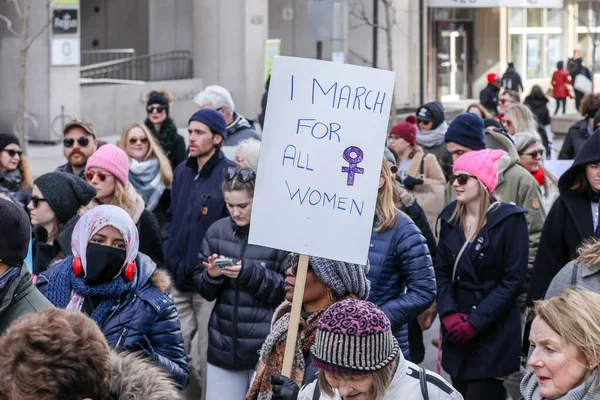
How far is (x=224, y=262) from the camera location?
252 inches

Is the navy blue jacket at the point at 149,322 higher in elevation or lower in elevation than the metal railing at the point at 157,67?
lower

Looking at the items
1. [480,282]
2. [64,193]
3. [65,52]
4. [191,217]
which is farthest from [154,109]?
[65,52]

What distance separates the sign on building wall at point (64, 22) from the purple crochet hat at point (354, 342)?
19444 mm

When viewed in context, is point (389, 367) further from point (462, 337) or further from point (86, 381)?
point (462, 337)

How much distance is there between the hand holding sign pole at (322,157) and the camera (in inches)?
194

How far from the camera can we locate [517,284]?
→ 6668 millimetres

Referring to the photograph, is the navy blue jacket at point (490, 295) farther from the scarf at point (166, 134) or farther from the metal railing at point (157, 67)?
the metal railing at point (157, 67)

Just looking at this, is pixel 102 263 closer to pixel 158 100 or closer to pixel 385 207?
pixel 385 207

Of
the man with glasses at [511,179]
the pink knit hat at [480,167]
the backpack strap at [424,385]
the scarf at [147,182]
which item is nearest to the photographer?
the backpack strap at [424,385]

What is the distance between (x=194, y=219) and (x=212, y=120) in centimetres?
79

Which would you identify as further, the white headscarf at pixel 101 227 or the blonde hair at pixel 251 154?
the blonde hair at pixel 251 154

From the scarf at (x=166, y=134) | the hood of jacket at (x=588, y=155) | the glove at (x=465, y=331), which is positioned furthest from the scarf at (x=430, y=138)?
the glove at (x=465, y=331)

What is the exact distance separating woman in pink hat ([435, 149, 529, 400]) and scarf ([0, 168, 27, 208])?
3374 millimetres

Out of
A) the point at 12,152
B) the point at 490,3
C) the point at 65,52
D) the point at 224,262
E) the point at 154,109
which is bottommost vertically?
the point at 224,262
